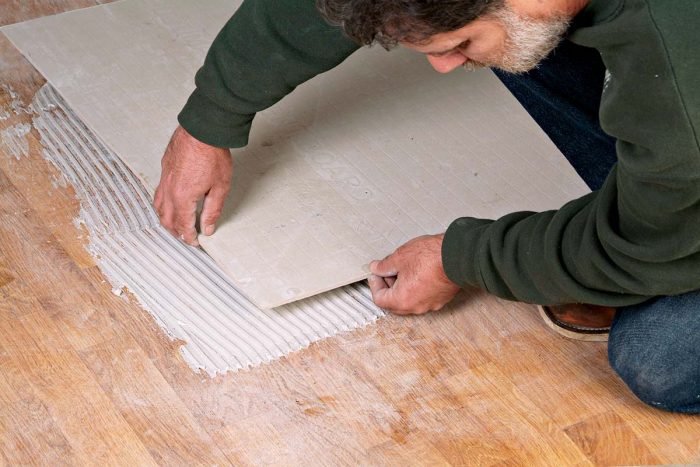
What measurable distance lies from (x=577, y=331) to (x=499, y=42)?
67cm

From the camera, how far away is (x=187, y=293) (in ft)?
6.32

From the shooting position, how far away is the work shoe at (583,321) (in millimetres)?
1877

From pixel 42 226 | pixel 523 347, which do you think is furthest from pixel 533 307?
pixel 42 226

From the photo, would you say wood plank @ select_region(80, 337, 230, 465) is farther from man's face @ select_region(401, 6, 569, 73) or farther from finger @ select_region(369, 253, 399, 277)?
man's face @ select_region(401, 6, 569, 73)

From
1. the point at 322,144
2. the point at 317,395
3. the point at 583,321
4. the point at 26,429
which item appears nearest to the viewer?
the point at 26,429

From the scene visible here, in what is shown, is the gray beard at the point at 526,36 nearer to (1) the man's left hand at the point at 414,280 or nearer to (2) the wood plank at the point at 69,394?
(1) the man's left hand at the point at 414,280

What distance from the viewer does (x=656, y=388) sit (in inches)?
67.5

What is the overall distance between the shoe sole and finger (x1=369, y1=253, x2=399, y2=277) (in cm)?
31

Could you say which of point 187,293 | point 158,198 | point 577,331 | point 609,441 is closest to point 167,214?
point 158,198

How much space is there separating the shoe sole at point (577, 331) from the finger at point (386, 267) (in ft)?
1.01

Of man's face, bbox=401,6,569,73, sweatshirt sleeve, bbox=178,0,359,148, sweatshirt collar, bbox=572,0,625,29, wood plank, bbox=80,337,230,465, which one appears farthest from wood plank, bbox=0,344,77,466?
sweatshirt collar, bbox=572,0,625,29

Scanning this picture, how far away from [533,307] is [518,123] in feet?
1.67

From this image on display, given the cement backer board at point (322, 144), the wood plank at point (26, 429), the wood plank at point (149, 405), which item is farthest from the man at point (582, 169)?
the wood plank at point (26, 429)

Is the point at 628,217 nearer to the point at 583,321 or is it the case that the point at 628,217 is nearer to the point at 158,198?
the point at 583,321
